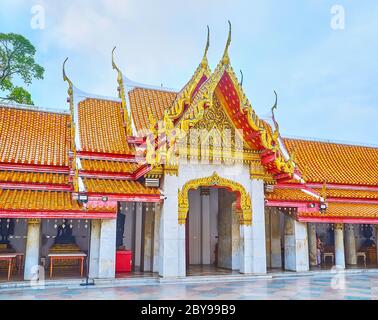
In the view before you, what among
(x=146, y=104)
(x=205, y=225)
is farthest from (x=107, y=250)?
(x=146, y=104)

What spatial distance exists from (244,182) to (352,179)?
23.2 ft

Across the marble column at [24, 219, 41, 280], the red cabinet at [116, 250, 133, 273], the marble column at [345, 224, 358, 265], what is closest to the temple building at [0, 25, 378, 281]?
the marble column at [24, 219, 41, 280]

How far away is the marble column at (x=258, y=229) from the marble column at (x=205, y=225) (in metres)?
3.71

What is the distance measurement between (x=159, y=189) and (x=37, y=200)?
355cm

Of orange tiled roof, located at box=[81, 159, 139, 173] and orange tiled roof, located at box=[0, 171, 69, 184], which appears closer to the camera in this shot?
orange tiled roof, located at box=[0, 171, 69, 184]

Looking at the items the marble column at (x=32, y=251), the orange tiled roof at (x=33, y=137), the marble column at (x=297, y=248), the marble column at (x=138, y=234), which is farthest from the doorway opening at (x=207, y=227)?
the marble column at (x=32, y=251)

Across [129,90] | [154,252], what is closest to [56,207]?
[154,252]

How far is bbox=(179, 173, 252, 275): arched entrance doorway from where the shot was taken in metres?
12.4

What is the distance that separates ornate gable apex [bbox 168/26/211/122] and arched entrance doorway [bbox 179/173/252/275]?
7.22ft

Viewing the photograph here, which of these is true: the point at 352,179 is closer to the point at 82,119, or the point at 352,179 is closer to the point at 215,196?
the point at 215,196

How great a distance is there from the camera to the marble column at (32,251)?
1071 centimetres

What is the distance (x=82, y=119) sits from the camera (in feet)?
48.2

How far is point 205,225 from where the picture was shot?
1628 cm

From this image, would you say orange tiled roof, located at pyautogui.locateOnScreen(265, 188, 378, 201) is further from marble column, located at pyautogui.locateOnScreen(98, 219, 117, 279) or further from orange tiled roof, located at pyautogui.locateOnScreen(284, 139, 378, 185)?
marble column, located at pyautogui.locateOnScreen(98, 219, 117, 279)
